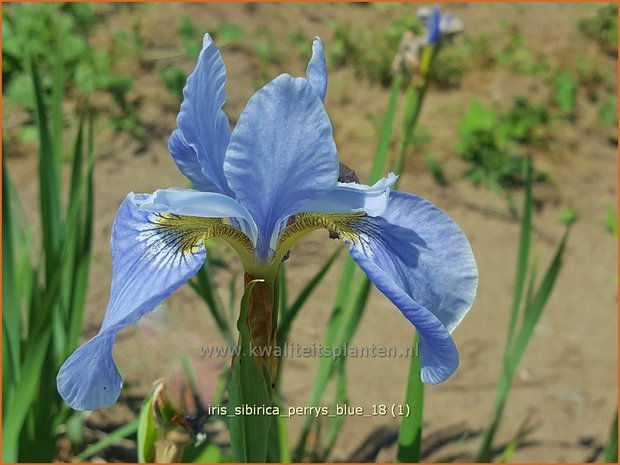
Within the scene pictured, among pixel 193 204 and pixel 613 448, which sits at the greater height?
pixel 193 204

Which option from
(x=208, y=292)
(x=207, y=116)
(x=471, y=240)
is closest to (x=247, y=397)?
(x=207, y=116)

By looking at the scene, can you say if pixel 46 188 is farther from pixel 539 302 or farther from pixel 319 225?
pixel 539 302

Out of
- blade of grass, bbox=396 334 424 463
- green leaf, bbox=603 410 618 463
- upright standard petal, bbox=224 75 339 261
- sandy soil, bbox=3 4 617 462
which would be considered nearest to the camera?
upright standard petal, bbox=224 75 339 261

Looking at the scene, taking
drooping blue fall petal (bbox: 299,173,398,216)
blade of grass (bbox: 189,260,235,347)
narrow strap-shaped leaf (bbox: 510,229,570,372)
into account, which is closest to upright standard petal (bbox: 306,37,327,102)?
drooping blue fall petal (bbox: 299,173,398,216)

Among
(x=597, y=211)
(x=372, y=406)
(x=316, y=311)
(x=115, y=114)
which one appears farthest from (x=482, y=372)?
(x=115, y=114)

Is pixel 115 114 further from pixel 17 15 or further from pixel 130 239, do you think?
pixel 130 239

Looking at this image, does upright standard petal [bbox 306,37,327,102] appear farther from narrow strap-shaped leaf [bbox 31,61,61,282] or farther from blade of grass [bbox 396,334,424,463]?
narrow strap-shaped leaf [bbox 31,61,61,282]
